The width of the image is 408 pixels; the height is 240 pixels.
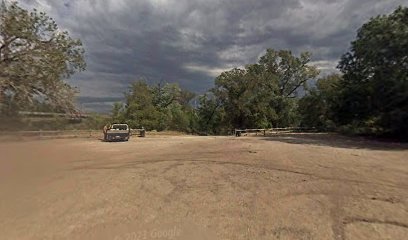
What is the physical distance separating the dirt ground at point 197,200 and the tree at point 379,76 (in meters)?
17.5

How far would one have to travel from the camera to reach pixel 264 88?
64562mm

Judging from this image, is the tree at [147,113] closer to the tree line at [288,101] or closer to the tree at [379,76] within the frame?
→ the tree line at [288,101]

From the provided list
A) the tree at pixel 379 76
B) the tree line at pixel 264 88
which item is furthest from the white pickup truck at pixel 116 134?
the tree at pixel 379 76

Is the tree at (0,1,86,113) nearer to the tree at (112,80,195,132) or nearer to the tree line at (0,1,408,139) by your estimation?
the tree line at (0,1,408,139)

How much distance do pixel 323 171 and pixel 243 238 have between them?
7567mm

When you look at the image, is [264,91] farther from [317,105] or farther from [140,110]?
[140,110]

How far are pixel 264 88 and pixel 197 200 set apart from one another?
55.9 meters

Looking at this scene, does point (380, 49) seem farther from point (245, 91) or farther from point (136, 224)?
point (245, 91)

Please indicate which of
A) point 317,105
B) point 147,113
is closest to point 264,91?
point 317,105

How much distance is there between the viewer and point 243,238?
295 inches

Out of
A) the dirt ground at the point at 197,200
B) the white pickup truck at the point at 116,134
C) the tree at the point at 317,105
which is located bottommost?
the dirt ground at the point at 197,200

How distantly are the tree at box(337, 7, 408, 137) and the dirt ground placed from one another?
17461 mm

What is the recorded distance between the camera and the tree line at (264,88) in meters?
28.3

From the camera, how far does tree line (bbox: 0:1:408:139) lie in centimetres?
2827
